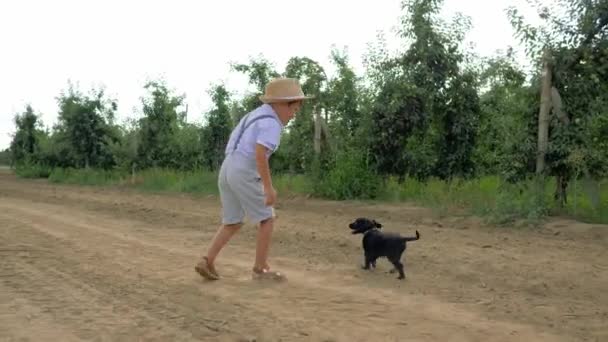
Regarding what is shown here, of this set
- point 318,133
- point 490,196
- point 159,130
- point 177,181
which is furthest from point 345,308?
point 159,130

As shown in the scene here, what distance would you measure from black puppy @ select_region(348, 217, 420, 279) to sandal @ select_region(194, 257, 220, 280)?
1.47 meters

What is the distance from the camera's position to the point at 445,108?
13.3 meters

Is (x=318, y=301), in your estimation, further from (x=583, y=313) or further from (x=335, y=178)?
(x=335, y=178)

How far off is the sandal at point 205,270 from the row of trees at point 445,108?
5834 millimetres

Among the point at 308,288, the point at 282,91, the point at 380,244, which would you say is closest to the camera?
the point at 308,288

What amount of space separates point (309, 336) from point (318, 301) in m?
0.90

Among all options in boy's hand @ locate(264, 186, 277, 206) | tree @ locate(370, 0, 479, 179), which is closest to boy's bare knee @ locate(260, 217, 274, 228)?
boy's hand @ locate(264, 186, 277, 206)

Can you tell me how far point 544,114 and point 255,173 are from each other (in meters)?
5.83

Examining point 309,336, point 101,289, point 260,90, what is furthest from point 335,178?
Result: point 309,336

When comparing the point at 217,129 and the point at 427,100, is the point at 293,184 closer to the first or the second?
the point at 427,100

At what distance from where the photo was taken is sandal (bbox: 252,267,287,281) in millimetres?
5727

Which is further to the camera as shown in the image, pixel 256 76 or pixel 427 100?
pixel 256 76

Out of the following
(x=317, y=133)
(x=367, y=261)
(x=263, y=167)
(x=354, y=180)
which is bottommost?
(x=367, y=261)

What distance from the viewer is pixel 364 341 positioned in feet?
12.9
